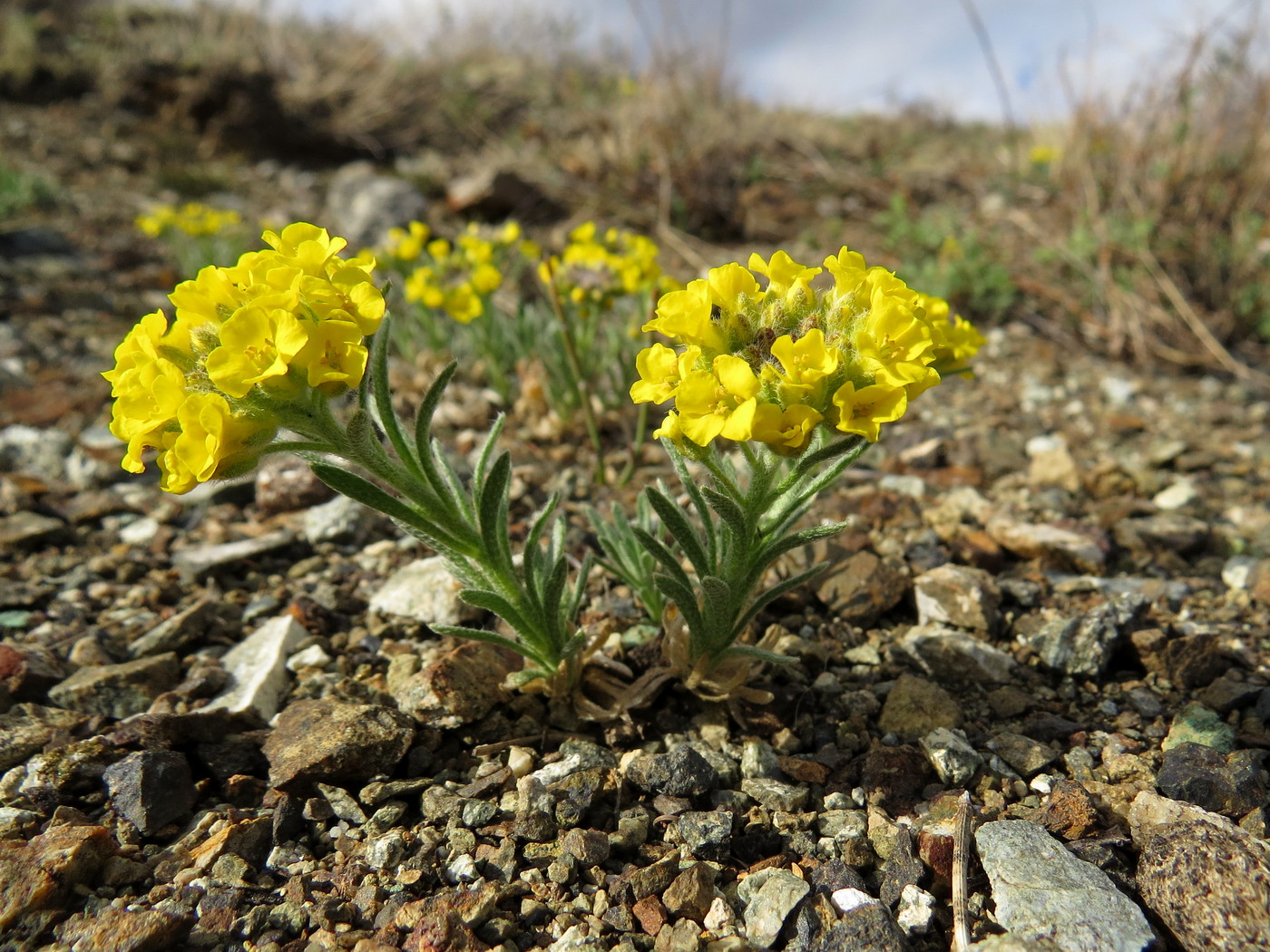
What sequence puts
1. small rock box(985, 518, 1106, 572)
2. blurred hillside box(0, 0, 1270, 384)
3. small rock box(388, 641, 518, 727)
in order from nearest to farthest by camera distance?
small rock box(388, 641, 518, 727) < small rock box(985, 518, 1106, 572) < blurred hillside box(0, 0, 1270, 384)

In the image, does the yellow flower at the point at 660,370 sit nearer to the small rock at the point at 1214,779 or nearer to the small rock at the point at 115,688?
the small rock at the point at 1214,779

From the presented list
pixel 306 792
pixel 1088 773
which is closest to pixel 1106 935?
pixel 1088 773

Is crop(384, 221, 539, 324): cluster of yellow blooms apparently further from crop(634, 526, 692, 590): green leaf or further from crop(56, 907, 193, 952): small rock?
crop(56, 907, 193, 952): small rock

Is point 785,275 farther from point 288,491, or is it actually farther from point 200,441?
point 288,491

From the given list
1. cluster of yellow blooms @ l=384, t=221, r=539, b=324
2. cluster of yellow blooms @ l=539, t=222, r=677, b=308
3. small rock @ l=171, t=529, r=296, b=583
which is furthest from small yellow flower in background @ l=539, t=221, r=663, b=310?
small rock @ l=171, t=529, r=296, b=583

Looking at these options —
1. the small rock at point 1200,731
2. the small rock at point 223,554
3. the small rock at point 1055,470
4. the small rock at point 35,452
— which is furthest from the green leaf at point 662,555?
the small rock at point 35,452

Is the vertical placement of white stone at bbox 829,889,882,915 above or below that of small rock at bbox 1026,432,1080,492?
below

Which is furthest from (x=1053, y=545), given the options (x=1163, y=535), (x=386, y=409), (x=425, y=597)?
(x=386, y=409)
